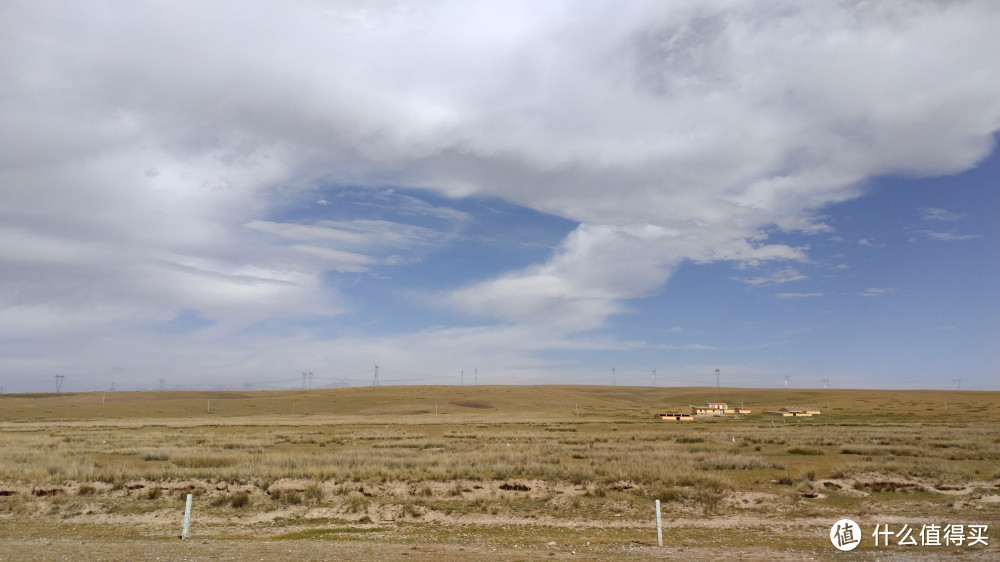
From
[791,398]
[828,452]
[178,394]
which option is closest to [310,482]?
[828,452]

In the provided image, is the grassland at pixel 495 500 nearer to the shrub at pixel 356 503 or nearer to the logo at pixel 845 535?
the shrub at pixel 356 503

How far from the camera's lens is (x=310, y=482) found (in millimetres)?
21766

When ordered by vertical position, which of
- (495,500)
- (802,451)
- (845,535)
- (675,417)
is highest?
(845,535)

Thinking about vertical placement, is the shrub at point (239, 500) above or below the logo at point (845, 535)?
below

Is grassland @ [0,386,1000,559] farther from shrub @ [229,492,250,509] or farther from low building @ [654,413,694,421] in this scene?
low building @ [654,413,694,421]

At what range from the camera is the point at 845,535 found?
1452cm

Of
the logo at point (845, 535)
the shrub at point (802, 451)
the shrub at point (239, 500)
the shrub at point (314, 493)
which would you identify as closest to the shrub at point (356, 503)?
the shrub at point (314, 493)

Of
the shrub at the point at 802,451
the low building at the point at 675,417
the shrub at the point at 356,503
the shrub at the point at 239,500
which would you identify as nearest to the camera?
the shrub at the point at 356,503

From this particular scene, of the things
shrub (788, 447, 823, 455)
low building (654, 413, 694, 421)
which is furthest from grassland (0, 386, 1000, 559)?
low building (654, 413, 694, 421)

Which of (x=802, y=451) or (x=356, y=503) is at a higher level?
(x=356, y=503)

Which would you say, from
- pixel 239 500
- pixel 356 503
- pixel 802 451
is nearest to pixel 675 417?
pixel 802 451

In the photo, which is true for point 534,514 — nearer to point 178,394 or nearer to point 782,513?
point 782,513

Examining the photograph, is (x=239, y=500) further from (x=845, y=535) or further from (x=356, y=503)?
(x=845, y=535)

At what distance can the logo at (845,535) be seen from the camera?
44.9ft
